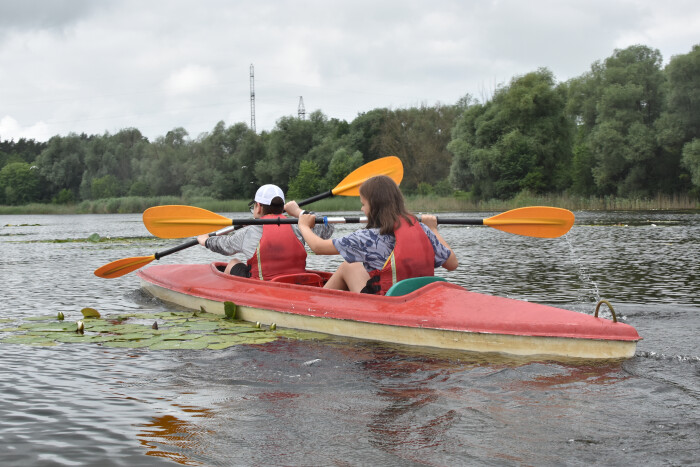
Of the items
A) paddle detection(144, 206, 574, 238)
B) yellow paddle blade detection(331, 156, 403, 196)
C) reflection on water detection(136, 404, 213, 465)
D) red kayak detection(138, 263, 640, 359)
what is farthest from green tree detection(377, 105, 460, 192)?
reflection on water detection(136, 404, 213, 465)

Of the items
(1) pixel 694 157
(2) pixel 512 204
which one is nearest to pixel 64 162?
(2) pixel 512 204

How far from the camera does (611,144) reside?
1599 inches

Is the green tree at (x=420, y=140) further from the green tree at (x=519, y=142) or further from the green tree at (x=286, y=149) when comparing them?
the green tree at (x=519, y=142)

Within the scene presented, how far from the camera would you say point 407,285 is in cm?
546

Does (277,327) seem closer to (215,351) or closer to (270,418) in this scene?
(215,351)

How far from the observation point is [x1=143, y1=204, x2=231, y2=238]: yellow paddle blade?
25.8ft

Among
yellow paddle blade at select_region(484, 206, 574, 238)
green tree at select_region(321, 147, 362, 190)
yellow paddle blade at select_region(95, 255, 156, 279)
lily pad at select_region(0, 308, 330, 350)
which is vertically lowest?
lily pad at select_region(0, 308, 330, 350)

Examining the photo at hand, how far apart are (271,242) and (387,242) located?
1.73m

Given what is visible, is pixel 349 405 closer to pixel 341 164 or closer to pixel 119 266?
pixel 119 266

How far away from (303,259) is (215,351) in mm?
1755

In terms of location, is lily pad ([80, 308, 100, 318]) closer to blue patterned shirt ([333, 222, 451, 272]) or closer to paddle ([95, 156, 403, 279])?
paddle ([95, 156, 403, 279])

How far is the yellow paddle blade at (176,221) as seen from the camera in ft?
25.8

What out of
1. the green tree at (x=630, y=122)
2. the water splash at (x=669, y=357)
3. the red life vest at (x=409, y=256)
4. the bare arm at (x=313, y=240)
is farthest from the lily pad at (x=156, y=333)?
the green tree at (x=630, y=122)

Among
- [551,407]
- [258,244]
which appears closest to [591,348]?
[551,407]
